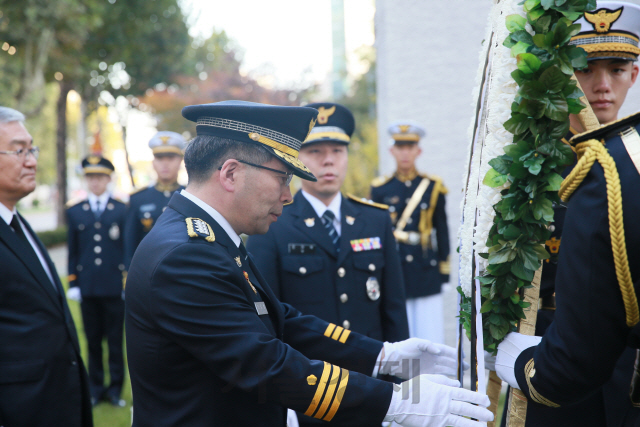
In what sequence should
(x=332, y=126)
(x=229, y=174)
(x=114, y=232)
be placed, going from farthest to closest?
(x=114, y=232) < (x=332, y=126) < (x=229, y=174)

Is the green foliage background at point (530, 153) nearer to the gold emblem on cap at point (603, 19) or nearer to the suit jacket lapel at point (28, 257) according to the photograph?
the gold emblem on cap at point (603, 19)

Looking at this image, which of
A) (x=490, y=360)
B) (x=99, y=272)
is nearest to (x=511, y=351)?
(x=490, y=360)

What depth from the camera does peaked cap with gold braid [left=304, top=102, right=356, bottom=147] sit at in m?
3.50

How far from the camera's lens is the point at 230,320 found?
5.56 feet

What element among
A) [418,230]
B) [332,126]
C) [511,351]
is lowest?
[418,230]

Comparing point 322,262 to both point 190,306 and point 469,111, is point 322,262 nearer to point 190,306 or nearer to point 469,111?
point 190,306

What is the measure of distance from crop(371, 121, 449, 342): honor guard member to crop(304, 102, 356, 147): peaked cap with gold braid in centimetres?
242

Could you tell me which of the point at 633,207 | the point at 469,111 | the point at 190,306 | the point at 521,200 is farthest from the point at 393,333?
the point at 469,111

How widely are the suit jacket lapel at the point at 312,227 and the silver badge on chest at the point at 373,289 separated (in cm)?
27

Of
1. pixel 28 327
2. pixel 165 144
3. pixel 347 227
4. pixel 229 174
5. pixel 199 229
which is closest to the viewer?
pixel 199 229

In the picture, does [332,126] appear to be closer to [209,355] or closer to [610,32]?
[610,32]

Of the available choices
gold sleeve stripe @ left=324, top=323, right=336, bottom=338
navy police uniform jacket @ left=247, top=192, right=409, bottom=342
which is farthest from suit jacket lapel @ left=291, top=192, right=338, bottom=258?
gold sleeve stripe @ left=324, top=323, right=336, bottom=338

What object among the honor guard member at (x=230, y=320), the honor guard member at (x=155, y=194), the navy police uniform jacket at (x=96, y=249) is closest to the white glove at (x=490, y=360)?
the honor guard member at (x=230, y=320)

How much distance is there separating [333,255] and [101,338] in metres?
3.96
